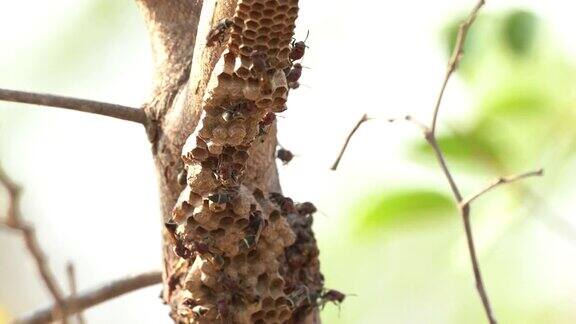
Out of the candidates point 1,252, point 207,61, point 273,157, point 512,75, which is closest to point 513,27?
point 512,75

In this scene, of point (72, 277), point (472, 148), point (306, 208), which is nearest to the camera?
point (72, 277)

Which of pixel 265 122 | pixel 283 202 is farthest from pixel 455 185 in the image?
pixel 265 122

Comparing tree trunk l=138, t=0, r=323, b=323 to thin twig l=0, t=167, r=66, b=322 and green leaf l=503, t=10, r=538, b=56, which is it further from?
green leaf l=503, t=10, r=538, b=56

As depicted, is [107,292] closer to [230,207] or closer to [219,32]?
[230,207]

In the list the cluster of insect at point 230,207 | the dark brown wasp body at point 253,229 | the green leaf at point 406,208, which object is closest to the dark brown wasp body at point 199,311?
the cluster of insect at point 230,207

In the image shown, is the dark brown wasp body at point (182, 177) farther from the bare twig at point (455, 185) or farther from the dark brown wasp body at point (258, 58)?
the bare twig at point (455, 185)

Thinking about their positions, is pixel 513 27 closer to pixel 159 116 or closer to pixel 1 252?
pixel 159 116
